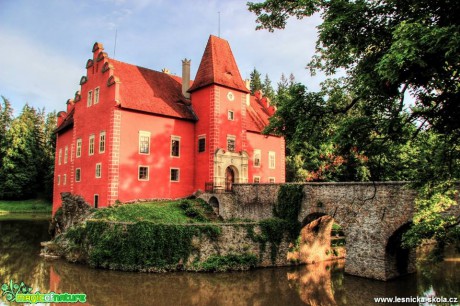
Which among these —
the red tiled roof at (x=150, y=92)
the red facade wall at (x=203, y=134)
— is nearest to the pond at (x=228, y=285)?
the red facade wall at (x=203, y=134)

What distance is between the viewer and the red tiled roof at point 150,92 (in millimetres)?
25438

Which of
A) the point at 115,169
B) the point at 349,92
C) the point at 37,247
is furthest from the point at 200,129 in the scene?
the point at 349,92

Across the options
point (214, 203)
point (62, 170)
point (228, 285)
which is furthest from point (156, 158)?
point (62, 170)

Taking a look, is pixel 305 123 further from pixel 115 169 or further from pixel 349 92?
pixel 115 169

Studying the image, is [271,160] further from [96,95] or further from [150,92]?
[96,95]

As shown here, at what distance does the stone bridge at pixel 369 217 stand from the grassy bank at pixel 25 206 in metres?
43.3

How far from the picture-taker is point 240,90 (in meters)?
28.4

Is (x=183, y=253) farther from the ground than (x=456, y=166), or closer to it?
closer to it

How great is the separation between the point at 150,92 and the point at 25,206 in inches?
1349

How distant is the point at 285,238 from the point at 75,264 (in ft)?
36.2

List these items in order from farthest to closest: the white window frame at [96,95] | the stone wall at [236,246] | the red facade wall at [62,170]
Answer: the red facade wall at [62,170] → the white window frame at [96,95] → the stone wall at [236,246]

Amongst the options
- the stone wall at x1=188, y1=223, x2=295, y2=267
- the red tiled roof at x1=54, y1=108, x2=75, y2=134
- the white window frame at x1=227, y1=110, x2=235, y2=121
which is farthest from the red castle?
the stone wall at x1=188, y1=223, x2=295, y2=267

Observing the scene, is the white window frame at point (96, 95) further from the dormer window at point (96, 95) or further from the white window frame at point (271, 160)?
the white window frame at point (271, 160)

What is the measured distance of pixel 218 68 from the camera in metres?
28.1
